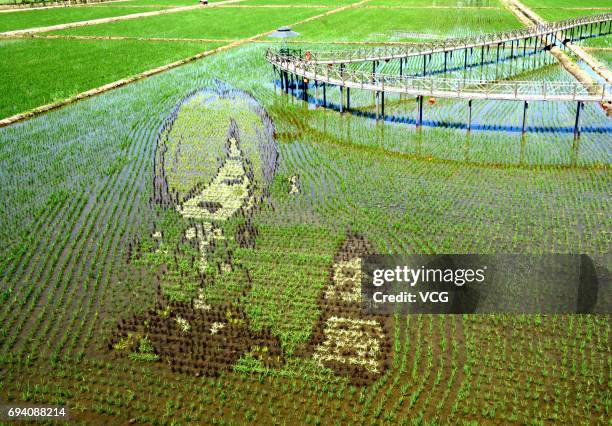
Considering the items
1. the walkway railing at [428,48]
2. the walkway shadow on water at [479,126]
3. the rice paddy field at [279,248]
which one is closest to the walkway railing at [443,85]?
the walkway shadow on water at [479,126]

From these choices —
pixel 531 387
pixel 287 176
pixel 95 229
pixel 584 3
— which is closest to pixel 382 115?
pixel 287 176

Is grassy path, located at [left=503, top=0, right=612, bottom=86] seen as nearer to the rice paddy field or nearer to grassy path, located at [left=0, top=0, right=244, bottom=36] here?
the rice paddy field

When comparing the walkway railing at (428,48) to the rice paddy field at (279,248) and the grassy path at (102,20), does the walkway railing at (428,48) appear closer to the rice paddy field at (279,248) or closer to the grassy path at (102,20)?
the rice paddy field at (279,248)

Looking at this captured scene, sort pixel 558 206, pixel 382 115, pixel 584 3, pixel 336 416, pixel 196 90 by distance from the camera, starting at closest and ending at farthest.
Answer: pixel 336 416, pixel 558 206, pixel 382 115, pixel 196 90, pixel 584 3

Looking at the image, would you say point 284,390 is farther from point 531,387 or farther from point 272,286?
point 531,387

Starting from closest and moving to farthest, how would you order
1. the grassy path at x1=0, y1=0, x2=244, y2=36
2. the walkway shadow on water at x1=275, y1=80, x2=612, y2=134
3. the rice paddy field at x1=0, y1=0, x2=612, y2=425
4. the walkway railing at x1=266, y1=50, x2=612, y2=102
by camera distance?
the rice paddy field at x1=0, y1=0, x2=612, y2=425 → the walkway railing at x1=266, y1=50, x2=612, y2=102 → the walkway shadow on water at x1=275, y1=80, x2=612, y2=134 → the grassy path at x1=0, y1=0, x2=244, y2=36

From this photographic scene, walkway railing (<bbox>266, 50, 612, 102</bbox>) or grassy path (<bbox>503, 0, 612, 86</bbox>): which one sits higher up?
walkway railing (<bbox>266, 50, 612, 102</bbox>)

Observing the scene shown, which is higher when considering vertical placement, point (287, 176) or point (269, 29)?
point (269, 29)

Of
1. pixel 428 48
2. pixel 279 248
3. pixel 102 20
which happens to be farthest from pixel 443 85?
pixel 102 20

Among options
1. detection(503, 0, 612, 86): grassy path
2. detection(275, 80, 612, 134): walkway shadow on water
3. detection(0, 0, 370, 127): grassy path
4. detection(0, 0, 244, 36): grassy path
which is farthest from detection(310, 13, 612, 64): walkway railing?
detection(0, 0, 244, 36): grassy path
